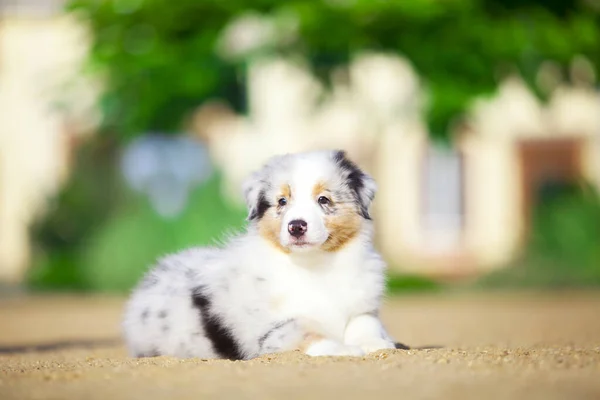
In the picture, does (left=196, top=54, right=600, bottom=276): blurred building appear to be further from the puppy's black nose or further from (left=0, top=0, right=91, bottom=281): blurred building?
the puppy's black nose

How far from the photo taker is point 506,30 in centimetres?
1639

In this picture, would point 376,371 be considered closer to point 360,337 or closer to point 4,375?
point 360,337

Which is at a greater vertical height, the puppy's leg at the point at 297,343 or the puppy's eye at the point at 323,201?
the puppy's eye at the point at 323,201

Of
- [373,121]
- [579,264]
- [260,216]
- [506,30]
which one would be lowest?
[579,264]

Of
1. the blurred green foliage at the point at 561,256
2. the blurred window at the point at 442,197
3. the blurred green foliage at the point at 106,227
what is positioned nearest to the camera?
the blurred green foliage at the point at 106,227

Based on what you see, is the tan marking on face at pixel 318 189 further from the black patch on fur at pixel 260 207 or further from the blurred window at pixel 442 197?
the blurred window at pixel 442 197

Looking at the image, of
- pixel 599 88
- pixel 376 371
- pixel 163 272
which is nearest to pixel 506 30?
pixel 599 88

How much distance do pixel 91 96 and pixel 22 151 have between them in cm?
707

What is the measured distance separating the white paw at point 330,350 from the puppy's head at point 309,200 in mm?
572

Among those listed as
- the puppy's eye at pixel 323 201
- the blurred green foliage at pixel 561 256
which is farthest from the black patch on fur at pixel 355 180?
the blurred green foliage at pixel 561 256

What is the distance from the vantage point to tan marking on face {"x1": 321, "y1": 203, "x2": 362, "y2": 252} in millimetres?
6199

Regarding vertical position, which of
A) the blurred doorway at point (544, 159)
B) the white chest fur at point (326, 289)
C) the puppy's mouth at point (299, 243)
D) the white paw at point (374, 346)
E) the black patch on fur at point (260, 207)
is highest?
the blurred doorway at point (544, 159)

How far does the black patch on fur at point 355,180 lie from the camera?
6.42m

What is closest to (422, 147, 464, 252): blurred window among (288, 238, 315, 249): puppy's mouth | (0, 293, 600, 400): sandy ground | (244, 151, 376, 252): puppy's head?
(0, 293, 600, 400): sandy ground
